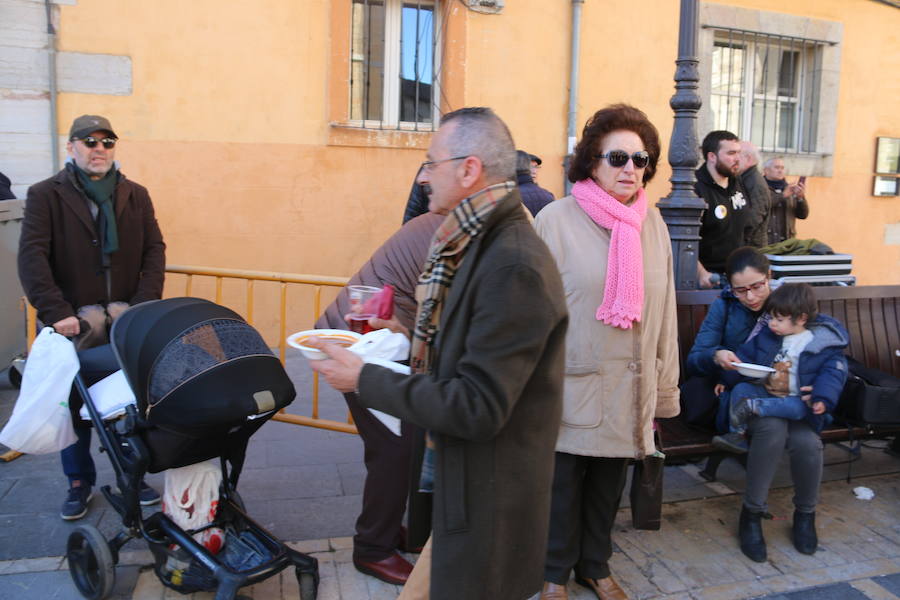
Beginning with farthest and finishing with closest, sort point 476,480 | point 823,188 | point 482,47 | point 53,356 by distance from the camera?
point 823,188 → point 482,47 → point 53,356 → point 476,480

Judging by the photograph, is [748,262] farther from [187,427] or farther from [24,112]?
[24,112]

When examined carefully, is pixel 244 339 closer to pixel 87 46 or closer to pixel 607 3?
pixel 87 46

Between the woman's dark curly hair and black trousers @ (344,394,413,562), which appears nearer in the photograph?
the woman's dark curly hair

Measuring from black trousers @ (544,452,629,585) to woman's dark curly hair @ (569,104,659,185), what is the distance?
1.18 m

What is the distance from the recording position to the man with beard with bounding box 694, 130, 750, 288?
5.53m

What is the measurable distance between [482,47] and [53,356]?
18.6 feet

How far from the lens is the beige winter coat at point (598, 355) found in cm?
304

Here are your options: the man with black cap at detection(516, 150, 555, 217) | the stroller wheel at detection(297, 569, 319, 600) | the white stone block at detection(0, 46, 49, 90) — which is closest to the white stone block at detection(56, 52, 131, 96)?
the white stone block at detection(0, 46, 49, 90)

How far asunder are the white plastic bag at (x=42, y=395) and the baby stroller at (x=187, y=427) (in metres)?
0.26

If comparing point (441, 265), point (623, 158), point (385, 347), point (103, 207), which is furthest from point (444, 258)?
point (103, 207)

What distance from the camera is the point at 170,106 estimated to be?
7043 mm

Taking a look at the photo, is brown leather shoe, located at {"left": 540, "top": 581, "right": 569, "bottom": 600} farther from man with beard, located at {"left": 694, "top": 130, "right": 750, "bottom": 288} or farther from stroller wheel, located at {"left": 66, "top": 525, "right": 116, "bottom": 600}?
man with beard, located at {"left": 694, "top": 130, "right": 750, "bottom": 288}

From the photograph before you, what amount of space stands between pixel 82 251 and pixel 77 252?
0.08ft

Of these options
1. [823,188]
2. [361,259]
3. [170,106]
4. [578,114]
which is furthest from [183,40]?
[823,188]
